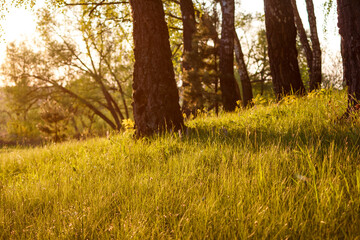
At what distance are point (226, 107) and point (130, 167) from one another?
6193mm

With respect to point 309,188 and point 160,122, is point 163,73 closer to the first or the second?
point 160,122

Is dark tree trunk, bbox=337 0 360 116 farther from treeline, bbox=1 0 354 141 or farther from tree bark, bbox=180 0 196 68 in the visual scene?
tree bark, bbox=180 0 196 68

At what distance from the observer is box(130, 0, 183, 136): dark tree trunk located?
17.5 feet

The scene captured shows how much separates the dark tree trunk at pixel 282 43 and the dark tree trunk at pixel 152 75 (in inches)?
122

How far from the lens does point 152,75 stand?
17.5 ft

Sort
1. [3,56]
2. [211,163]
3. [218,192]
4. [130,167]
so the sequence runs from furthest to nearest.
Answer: [3,56]
[130,167]
[211,163]
[218,192]

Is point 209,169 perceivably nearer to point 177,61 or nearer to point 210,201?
point 210,201

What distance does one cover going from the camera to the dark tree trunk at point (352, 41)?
12.9ft

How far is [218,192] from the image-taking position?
245cm

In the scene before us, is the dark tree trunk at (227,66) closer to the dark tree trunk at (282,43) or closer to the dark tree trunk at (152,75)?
the dark tree trunk at (282,43)

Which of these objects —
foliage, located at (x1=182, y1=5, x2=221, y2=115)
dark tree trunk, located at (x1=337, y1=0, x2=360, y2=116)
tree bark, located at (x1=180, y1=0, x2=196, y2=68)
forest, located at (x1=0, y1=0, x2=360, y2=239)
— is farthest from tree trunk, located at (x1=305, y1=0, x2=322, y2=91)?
dark tree trunk, located at (x1=337, y1=0, x2=360, y2=116)

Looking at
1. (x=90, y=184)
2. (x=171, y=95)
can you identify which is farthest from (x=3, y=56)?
(x=90, y=184)

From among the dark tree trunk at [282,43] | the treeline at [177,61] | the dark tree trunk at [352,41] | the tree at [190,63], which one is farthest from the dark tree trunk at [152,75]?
the tree at [190,63]

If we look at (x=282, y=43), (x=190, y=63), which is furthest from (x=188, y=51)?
(x=282, y=43)
